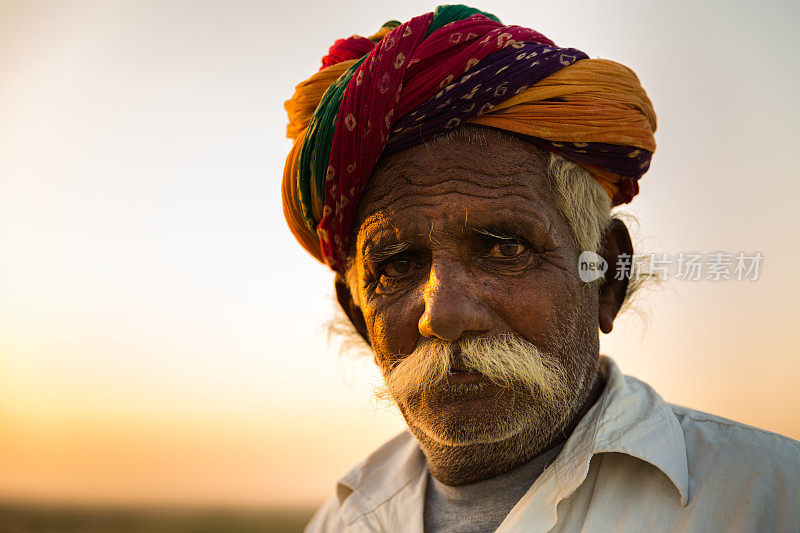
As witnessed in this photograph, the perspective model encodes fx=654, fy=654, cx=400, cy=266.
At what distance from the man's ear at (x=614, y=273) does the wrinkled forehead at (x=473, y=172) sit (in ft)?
1.23

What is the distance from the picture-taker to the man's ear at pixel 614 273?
7.30 feet

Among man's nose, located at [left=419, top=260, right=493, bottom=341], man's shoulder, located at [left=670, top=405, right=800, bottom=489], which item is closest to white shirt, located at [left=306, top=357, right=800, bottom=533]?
man's shoulder, located at [left=670, top=405, right=800, bottom=489]

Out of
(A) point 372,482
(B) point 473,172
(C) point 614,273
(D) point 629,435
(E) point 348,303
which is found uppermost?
(B) point 473,172

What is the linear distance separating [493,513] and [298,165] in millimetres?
1326

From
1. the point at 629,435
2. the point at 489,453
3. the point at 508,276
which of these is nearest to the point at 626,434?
the point at 629,435

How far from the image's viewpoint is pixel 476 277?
194 cm

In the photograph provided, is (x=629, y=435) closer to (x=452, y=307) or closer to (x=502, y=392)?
(x=502, y=392)

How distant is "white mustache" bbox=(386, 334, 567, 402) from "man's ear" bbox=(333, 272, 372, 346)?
2.30 feet

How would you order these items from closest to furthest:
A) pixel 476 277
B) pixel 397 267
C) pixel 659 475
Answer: pixel 659 475, pixel 476 277, pixel 397 267

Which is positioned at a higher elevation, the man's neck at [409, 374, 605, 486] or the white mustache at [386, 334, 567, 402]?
the white mustache at [386, 334, 567, 402]

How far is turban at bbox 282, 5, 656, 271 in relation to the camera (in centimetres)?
202

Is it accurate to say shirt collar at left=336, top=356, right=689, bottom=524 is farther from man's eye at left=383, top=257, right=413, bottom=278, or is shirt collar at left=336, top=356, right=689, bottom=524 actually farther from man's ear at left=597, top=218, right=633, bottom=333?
man's eye at left=383, top=257, right=413, bottom=278

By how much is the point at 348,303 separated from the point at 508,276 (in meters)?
0.89

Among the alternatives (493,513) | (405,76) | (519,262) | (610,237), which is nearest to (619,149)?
(610,237)
